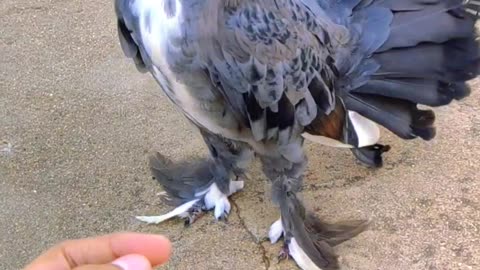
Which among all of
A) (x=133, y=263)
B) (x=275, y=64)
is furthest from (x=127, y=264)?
(x=275, y=64)

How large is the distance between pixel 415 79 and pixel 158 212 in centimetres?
79

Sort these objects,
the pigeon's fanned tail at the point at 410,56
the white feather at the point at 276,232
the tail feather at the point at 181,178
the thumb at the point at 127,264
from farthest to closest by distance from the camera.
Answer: the tail feather at the point at 181,178
the white feather at the point at 276,232
the pigeon's fanned tail at the point at 410,56
the thumb at the point at 127,264

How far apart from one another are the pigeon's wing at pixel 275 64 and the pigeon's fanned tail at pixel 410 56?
0.08 m

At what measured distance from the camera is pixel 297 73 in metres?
1.73

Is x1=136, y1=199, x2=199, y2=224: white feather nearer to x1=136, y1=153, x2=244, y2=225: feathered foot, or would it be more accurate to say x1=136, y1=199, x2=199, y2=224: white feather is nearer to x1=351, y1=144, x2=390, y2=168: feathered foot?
x1=136, y1=153, x2=244, y2=225: feathered foot

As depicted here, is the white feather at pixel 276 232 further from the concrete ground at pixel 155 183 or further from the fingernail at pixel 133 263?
the fingernail at pixel 133 263

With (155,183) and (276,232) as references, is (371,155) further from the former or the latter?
(155,183)

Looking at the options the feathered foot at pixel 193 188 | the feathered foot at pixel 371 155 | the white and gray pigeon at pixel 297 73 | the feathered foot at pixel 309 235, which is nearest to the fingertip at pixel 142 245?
the white and gray pigeon at pixel 297 73

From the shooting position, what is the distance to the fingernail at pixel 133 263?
77 cm

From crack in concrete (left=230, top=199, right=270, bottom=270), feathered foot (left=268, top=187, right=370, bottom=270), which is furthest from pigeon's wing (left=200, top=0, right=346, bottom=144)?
crack in concrete (left=230, top=199, right=270, bottom=270)

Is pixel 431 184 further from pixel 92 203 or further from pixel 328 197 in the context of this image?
pixel 92 203

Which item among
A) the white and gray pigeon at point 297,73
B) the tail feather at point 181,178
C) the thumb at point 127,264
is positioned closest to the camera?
the thumb at point 127,264

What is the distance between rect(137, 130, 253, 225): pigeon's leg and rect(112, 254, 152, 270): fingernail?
4.19 ft

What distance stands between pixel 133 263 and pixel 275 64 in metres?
0.98
